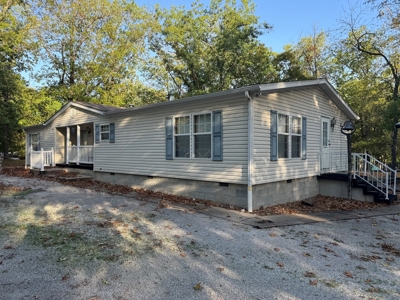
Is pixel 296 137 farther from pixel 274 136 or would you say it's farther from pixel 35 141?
pixel 35 141

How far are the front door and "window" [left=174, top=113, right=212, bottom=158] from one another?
→ 503 centimetres

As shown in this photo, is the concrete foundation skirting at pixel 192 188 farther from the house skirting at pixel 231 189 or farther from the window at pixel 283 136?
the window at pixel 283 136

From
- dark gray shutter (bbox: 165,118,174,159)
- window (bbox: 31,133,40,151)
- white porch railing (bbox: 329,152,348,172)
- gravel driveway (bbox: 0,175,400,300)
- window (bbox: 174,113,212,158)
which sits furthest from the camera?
window (bbox: 31,133,40,151)

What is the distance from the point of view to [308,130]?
995 cm

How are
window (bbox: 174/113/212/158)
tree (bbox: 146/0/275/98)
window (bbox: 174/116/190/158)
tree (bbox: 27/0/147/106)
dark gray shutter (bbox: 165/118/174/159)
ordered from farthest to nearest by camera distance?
1. tree (bbox: 146/0/275/98)
2. tree (bbox: 27/0/147/106)
3. dark gray shutter (bbox: 165/118/174/159)
4. window (bbox: 174/116/190/158)
5. window (bbox: 174/113/212/158)

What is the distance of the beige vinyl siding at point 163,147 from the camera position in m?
7.73

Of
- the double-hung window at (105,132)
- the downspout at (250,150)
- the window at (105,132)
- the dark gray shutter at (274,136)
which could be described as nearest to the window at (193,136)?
the downspout at (250,150)

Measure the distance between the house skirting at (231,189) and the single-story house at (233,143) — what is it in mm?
28

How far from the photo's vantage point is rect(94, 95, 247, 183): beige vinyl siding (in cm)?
773

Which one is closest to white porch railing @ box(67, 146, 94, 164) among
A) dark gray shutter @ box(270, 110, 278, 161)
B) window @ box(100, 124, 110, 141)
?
window @ box(100, 124, 110, 141)

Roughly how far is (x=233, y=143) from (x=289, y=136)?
223 cm

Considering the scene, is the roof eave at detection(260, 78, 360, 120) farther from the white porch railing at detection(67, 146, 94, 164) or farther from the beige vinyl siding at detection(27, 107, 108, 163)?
the white porch railing at detection(67, 146, 94, 164)

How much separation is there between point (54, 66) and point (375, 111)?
24.8 m

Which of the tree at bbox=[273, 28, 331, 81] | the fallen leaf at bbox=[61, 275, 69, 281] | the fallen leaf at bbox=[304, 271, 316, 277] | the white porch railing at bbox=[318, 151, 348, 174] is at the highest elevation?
the tree at bbox=[273, 28, 331, 81]
